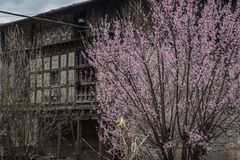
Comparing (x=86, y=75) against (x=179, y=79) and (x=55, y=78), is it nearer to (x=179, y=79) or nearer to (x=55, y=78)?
(x=55, y=78)

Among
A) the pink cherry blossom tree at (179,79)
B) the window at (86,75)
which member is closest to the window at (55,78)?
the window at (86,75)

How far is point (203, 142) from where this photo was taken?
37.9ft

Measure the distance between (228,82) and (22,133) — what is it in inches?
380

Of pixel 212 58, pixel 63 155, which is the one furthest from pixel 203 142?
pixel 63 155

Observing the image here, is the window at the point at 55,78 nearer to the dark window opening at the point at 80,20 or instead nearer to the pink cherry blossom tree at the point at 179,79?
the dark window opening at the point at 80,20

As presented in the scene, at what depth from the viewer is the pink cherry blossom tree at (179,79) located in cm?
1177

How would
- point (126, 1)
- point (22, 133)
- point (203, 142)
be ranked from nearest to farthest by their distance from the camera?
point (203, 142) → point (22, 133) → point (126, 1)

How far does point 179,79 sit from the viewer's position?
39.2ft

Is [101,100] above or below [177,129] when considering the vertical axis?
above

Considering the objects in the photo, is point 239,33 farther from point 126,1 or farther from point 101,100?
point 126,1

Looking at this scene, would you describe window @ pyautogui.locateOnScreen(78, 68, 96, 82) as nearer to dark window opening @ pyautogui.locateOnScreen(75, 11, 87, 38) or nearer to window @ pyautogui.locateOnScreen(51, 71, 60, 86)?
dark window opening @ pyautogui.locateOnScreen(75, 11, 87, 38)

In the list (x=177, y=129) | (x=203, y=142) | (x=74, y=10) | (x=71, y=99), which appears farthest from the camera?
(x=74, y=10)

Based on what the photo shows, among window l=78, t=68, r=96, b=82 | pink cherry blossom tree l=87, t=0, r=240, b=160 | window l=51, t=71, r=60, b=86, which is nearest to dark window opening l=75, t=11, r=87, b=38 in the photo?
window l=78, t=68, r=96, b=82

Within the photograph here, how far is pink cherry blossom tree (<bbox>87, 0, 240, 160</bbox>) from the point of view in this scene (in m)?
11.8
